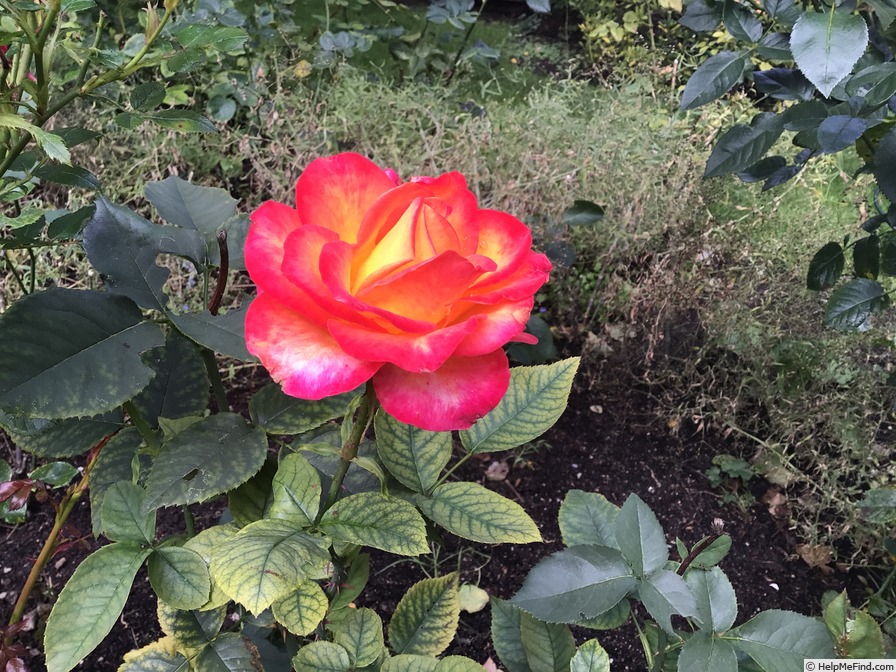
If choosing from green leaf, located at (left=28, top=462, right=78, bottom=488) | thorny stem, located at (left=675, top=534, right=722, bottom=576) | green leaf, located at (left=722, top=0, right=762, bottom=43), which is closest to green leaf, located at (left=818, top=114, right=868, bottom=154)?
green leaf, located at (left=722, top=0, right=762, bottom=43)

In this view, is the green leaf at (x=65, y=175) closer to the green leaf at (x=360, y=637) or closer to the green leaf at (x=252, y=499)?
the green leaf at (x=252, y=499)

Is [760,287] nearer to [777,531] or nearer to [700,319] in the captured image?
[700,319]

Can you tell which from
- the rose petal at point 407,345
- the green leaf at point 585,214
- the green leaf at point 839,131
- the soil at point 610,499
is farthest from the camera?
the green leaf at point 585,214

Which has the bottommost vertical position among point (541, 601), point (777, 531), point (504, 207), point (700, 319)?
point (777, 531)

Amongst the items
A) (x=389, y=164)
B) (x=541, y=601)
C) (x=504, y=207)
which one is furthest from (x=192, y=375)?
(x=389, y=164)

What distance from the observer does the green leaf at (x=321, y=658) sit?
1.91ft

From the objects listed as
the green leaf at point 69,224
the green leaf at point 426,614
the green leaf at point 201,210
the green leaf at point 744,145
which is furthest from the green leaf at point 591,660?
the green leaf at point 744,145

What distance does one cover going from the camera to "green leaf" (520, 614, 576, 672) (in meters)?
0.70

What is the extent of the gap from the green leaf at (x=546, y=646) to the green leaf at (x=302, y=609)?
273 mm

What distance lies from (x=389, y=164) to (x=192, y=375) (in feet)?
4.62

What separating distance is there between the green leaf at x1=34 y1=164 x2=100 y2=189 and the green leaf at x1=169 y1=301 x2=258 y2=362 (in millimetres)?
174

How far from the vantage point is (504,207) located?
5.94 feet

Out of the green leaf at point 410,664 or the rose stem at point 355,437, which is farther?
the green leaf at point 410,664

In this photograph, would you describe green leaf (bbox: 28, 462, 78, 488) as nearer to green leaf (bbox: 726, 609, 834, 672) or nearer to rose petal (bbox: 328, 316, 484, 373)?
rose petal (bbox: 328, 316, 484, 373)
